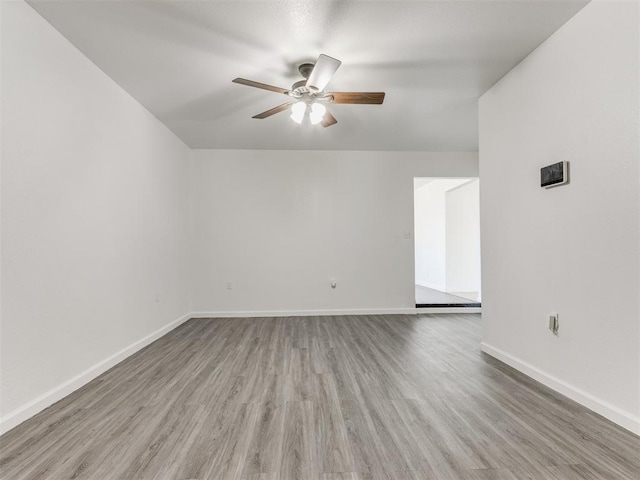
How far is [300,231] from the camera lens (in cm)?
481

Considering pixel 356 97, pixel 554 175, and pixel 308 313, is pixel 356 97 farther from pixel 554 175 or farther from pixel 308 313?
pixel 308 313

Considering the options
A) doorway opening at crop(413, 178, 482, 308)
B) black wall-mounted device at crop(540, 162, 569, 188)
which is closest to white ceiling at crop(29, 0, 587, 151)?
black wall-mounted device at crop(540, 162, 569, 188)

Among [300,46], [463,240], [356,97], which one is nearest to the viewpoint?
[300,46]

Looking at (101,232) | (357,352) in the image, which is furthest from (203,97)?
(357,352)

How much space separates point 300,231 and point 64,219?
3044mm

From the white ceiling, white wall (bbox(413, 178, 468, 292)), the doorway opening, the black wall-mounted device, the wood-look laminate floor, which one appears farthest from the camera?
white wall (bbox(413, 178, 468, 292))

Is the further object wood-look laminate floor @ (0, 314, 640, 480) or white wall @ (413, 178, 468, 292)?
white wall @ (413, 178, 468, 292)

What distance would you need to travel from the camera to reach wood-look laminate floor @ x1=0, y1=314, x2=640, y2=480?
4.57 ft

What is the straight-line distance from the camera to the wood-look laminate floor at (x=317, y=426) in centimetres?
139

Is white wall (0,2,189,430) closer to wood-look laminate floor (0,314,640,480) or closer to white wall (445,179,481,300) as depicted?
wood-look laminate floor (0,314,640,480)

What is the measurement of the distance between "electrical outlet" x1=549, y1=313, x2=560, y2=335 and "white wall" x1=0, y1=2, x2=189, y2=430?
135 inches

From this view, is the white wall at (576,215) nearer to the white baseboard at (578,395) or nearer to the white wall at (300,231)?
the white baseboard at (578,395)

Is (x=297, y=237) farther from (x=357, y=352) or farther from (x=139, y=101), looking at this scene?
(x=139, y=101)

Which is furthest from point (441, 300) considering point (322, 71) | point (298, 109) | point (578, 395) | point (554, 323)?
point (322, 71)
